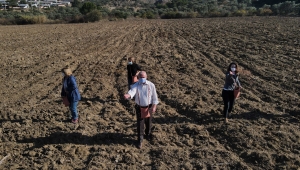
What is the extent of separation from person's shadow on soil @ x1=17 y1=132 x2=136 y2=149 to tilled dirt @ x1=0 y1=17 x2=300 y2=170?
2 centimetres

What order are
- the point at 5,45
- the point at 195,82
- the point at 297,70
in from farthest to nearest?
the point at 5,45, the point at 297,70, the point at 195,82

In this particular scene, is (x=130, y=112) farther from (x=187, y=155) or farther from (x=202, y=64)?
(x=202, y=64)

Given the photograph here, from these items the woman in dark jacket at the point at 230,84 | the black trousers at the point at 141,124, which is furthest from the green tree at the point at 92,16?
Answer: the black trousers at the point at 141,124

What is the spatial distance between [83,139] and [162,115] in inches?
93.0

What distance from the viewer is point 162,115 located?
26.9ft

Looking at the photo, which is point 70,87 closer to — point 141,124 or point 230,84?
point 141,124

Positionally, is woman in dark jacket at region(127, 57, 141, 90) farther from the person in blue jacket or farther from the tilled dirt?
the person in blue jacket

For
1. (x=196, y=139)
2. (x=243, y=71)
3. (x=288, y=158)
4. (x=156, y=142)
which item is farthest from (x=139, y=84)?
(x=243, y=71)

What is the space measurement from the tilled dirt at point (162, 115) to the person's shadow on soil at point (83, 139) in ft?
0.08

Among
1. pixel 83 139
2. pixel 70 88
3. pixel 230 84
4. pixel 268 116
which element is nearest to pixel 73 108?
pixel 70 88

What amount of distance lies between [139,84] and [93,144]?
1840mm

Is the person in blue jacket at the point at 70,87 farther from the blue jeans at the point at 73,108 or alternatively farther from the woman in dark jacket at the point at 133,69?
the woman in dark jacket at the point at 133,69

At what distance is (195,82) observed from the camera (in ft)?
36.1

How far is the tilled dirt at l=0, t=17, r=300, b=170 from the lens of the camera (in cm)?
608
